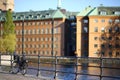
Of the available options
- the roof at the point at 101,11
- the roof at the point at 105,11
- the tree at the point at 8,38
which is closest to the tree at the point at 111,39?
the roof at the point at 105,11

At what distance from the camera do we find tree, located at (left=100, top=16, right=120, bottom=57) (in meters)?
91.2

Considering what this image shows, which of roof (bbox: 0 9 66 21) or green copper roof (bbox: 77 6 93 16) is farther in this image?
roof (bbox: 0 9 66 21)

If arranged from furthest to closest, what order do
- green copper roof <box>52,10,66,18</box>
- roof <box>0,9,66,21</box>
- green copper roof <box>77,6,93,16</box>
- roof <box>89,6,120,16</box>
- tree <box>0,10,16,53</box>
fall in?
roof <box>0,9,66,21</box> < green copper roof <box>52,10,66,18</box> < green copper roof <box>77,6,93,16</box> < roof <box>89,6,120,16</box> < tree <box>0,10,16,53</box>

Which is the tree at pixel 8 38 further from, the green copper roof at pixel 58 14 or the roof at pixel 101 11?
the roof at pixel 101 11

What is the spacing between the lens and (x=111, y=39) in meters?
92.6

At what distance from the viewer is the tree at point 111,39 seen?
9125 centimetres

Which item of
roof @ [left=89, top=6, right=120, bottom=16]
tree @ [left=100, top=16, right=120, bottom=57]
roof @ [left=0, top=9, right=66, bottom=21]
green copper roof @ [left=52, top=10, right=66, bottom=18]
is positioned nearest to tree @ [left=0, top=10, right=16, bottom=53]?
roof @ [left=0, top=9, right=66, bottom=21]

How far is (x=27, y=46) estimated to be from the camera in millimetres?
108188

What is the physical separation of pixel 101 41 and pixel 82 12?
11.3 m

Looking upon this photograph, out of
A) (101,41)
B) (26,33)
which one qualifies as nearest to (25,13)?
(26,33)

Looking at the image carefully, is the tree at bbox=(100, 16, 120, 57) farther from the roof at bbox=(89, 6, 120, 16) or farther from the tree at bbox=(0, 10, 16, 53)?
the tree at bbox=(0, 10, 16, 53)

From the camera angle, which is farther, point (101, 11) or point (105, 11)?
point (101, 11)

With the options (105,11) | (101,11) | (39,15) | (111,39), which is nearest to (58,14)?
(39,15)

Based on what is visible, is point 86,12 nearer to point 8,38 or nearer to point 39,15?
point 39,15
